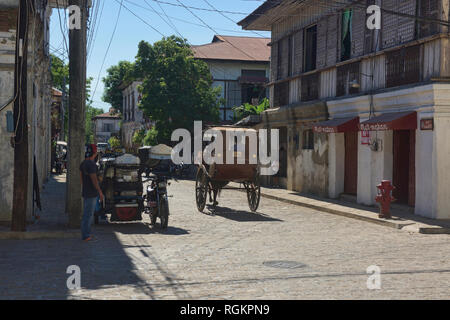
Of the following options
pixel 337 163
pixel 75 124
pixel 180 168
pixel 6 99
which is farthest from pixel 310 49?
pixel 180 168

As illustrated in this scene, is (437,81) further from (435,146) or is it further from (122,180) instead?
(122,180)

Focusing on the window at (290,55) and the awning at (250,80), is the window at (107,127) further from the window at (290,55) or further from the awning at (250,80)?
the window at (290,55)

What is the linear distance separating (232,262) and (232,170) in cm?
700

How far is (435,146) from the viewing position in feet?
45.4

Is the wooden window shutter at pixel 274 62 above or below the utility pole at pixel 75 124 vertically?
above

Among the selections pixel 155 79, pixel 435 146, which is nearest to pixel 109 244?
pixel 435 146

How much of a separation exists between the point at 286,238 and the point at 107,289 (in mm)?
5209

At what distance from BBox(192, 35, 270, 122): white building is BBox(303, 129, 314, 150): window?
22.7 m

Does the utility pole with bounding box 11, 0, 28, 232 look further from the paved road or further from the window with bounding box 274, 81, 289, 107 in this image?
the window with bounding box 274, 81, 289, 107

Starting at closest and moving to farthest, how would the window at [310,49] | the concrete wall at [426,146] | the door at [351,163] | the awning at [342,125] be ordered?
1. the concrete wall at [426,146]
2. the awning at [342,125]
3. the door at [351,163]
4. the window at [310,49]

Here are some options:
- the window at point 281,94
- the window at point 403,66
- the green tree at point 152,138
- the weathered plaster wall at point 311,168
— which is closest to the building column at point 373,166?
the window at point 403,66

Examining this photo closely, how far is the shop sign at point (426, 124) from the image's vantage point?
1388cm

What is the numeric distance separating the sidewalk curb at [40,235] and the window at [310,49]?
12979 mm

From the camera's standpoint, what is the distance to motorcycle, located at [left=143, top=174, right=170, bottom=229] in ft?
40.0
